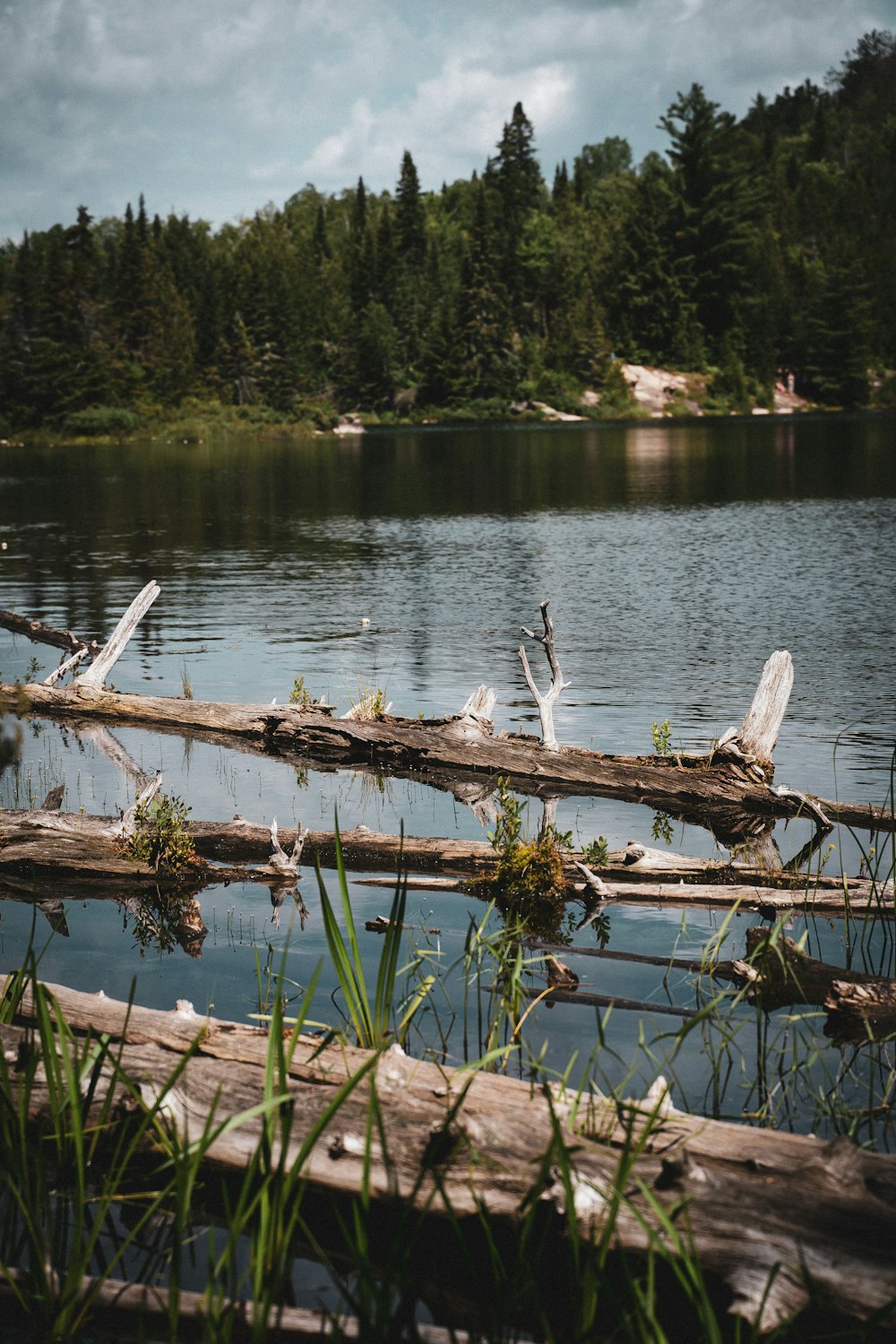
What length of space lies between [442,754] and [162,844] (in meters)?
3.31

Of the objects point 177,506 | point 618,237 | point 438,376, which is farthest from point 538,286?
point 177,506

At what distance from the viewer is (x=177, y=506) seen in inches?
1689

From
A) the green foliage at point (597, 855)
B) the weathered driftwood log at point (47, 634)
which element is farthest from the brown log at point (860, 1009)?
the weathered driftwood log at point (47, 634)

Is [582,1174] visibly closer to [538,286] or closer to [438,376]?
[438,376]

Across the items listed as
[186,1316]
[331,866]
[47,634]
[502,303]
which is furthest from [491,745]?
[502,303]

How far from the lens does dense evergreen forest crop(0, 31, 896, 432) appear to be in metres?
105

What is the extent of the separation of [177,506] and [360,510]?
7089 mm

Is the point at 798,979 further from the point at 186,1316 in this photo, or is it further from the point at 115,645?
the point at 115,645

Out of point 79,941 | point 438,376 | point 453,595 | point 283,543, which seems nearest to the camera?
point 79,941

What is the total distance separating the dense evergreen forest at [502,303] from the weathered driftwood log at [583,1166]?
99683 millimetres

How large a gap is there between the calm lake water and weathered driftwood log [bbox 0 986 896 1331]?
71cm

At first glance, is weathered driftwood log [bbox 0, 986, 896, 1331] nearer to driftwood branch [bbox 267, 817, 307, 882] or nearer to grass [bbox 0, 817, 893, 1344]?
grass [bbox 0, 817, 893, 1344]

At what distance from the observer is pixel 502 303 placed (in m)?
117

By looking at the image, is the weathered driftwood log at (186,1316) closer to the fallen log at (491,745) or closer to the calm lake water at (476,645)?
the calm lake water at (476,645)
